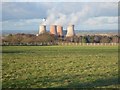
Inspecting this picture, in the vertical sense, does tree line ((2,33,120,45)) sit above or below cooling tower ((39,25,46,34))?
below

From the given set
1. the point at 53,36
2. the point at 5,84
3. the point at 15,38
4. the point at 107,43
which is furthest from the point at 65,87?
the point at 53,36

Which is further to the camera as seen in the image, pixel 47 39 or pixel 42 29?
pixel 47 39

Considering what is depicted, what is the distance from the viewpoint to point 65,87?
966 cm

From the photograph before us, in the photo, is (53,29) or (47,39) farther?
(47,39)

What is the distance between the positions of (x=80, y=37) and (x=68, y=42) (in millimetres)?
6071

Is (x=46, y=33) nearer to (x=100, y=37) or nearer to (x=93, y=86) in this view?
(x=100, y=37)

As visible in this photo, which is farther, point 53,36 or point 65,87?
point 53,36

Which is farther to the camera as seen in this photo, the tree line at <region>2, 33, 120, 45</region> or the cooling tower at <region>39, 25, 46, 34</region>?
the cooling tower at <region>39, 25, 46, 34</region>

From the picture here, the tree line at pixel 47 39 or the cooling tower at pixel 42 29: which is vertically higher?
the cooling tower at pixel 42 29

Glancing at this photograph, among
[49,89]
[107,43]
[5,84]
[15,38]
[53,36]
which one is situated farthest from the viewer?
[53,36]

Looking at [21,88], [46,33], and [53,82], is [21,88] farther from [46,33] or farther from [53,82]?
[46,33]

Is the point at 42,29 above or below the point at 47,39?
above

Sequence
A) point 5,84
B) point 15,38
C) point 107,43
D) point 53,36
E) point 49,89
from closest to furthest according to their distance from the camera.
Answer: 1. point 49,89
2. point 5,84
3. point 15,38
4. point 107,43
5. point 53,36

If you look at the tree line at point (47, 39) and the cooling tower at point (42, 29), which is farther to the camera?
the cooling tower at point (42, 29)
